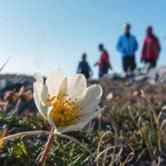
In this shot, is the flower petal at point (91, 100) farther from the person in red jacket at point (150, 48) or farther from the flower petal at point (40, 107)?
the person in red jacket at point (150, 48)

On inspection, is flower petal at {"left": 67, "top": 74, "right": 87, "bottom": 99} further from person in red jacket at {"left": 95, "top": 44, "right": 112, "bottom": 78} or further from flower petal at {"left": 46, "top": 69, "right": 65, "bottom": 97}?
person in red jacket at {"left": 95, "top": 44, "right": 112, "bottom": 78}

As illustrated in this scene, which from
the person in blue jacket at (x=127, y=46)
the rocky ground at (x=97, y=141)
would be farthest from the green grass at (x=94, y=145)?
the person in blue jacket at (x=127, y=46)

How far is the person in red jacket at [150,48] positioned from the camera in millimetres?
15402

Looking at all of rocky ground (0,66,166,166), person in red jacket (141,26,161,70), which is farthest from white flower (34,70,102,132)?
person in red jacket (141,26,161,70)

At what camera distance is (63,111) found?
83.2 inches

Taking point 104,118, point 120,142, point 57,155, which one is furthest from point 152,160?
point 104,118

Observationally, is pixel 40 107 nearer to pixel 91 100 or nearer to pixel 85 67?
pixel 91 100

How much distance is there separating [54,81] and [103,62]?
51.1 ft

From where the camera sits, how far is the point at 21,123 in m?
3.80

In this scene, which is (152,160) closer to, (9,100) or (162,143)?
(162,143)

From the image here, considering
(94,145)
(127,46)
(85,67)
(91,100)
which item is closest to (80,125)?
(91,100)

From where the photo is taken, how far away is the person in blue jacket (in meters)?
14.6

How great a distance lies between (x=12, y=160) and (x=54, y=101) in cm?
40

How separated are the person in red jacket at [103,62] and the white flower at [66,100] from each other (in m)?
15.4
